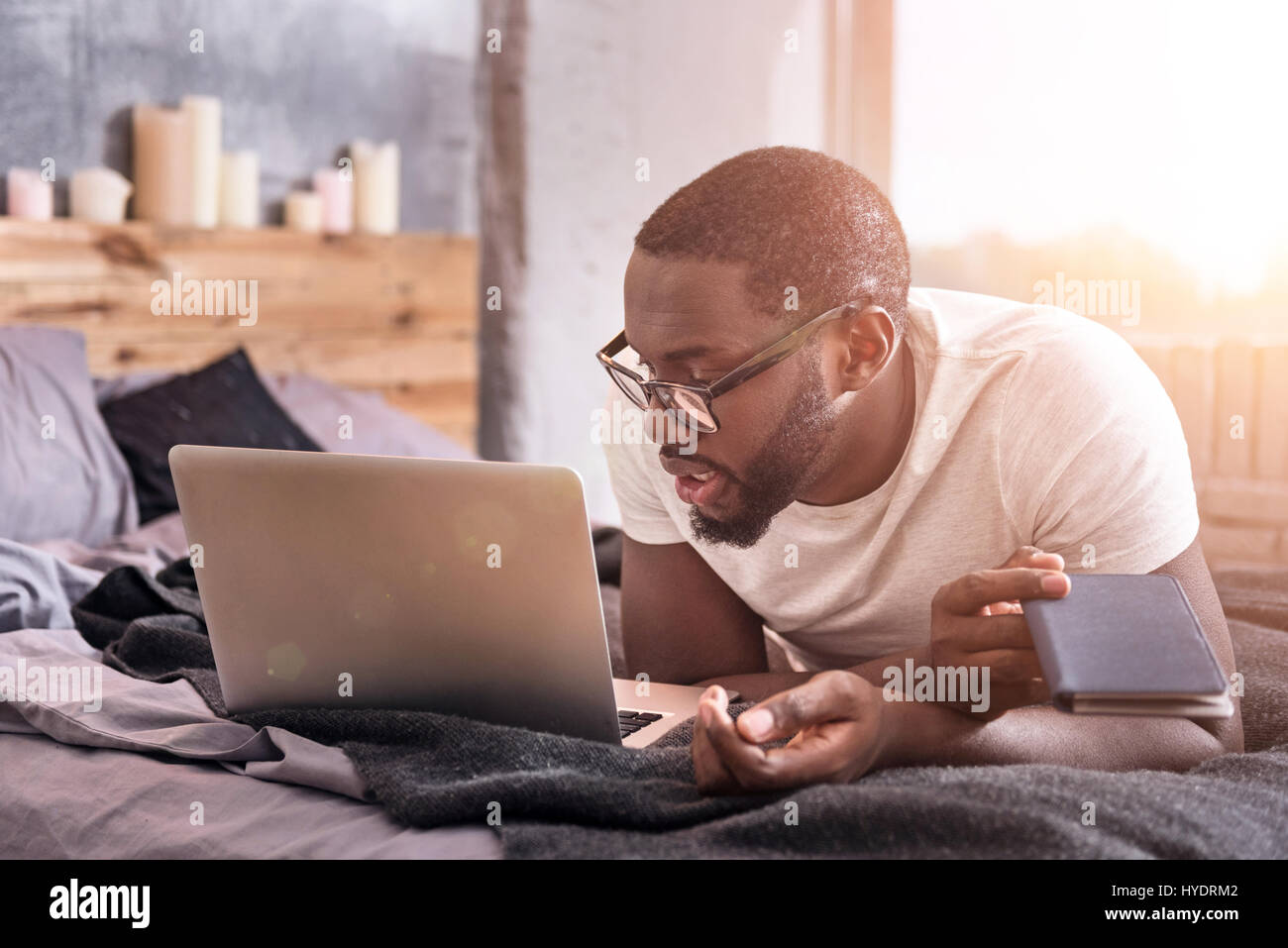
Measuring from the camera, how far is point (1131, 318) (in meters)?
3.30

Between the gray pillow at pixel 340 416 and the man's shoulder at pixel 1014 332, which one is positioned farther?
the gray pillow at pixel 340 416

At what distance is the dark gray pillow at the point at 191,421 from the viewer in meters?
2.27

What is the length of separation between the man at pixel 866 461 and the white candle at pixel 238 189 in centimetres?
172

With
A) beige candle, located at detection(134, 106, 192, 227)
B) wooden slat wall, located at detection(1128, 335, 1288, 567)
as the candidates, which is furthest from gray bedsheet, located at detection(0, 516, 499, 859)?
wooden slat wall, located at detection(1128, 335, 1288, 567)

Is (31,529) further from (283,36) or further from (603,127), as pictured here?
(603,127)

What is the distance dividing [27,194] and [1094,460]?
86.8 inches

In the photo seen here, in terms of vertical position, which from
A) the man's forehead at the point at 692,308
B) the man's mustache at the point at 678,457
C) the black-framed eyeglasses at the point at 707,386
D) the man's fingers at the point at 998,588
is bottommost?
the man's fingers at the point at 998,588

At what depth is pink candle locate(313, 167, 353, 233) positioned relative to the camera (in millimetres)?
A: 3002

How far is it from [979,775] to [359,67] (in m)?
2.68

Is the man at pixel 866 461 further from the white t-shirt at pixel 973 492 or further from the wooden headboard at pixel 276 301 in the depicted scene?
the wooden headboard at pixel 276 301

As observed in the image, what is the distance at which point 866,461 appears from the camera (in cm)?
137

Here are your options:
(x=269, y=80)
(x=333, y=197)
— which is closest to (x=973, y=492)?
(x=333, y=197)

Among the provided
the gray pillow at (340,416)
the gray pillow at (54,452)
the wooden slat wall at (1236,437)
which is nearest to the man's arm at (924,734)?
the gray pillow at (54,452)

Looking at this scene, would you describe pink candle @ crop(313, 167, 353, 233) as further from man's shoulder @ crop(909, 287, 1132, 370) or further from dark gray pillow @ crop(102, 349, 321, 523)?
man's shoulder @ crop(909, 287, 1132, 370)
